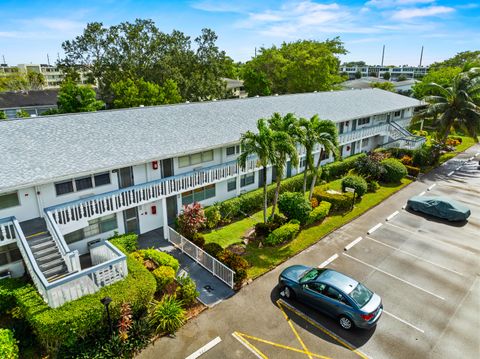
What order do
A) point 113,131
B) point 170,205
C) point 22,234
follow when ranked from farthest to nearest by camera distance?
point 170,205, point 113,131, point 22,234

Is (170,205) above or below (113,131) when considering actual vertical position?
below

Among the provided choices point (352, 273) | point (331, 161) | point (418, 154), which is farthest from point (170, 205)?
point (418, 154)

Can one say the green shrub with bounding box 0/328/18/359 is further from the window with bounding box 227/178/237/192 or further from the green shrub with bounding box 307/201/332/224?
the green shrub with bounding box 307/201/332/224

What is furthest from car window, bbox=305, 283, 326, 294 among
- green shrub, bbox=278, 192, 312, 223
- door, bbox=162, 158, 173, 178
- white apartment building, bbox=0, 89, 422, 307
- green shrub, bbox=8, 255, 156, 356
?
door, bbox=162, 158, 173, 178

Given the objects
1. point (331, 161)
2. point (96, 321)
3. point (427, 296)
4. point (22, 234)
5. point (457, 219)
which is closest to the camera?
point (96, 321)

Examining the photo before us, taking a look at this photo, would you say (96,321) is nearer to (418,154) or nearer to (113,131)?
(113,131)

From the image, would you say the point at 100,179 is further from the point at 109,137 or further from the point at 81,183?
the point at 109,137
